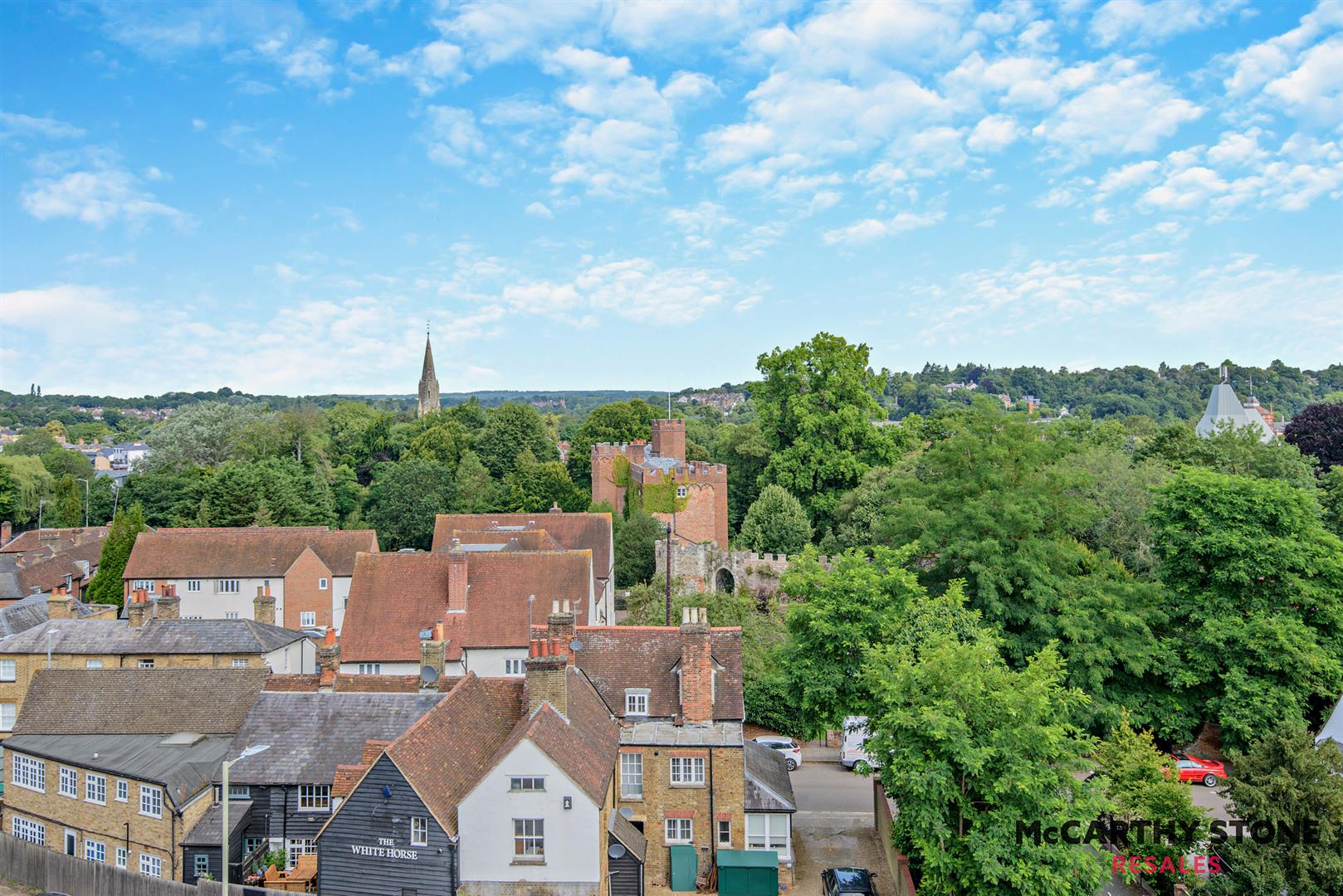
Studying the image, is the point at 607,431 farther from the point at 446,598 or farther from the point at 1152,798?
the point at 1152,798

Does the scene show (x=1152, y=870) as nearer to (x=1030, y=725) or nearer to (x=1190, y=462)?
(x=1030, y=725)

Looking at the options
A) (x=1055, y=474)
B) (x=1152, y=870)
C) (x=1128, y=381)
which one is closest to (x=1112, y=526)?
(x=1055, y=474)

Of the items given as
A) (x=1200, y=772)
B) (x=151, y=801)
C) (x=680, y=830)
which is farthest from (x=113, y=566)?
(x=1200, y=772)

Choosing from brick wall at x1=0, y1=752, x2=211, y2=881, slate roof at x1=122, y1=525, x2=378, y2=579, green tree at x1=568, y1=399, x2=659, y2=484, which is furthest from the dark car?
green tree at x1=568, y1=399, x2=659, y2=484

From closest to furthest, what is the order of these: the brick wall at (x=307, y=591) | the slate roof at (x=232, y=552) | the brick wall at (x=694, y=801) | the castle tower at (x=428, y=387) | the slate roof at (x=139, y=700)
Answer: the brick wall at (x=694, y=801) < the slate roof at (x=139, y=700) < the slate roof at (x=232, y=552) < the brick wall at (x=307, y=591) < the castle tower at (x=428, y=387)

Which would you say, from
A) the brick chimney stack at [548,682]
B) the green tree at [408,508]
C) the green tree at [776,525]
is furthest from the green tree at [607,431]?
the brick chimney stack at [548,682]

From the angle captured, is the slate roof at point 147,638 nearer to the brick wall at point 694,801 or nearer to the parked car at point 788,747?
the brick wall at point 694,801
